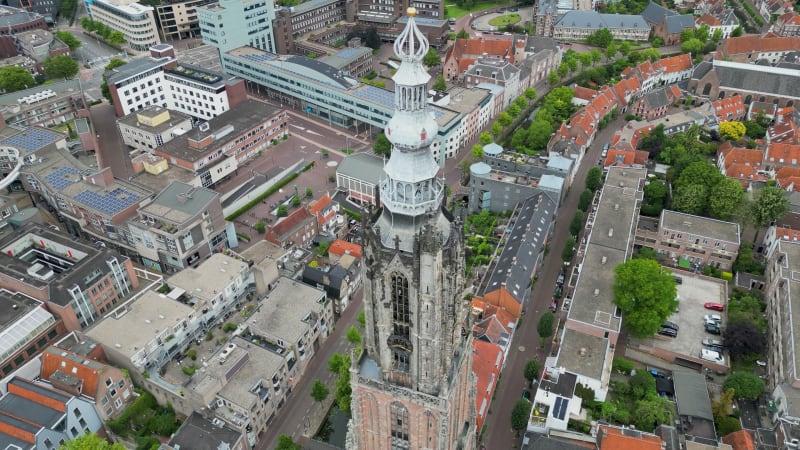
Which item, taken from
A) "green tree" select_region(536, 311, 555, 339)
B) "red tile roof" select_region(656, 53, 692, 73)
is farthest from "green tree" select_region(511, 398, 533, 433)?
"red tile roof" select_region(656, 53, 692, 73)

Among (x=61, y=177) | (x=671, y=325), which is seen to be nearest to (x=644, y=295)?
(x=671, y=325)

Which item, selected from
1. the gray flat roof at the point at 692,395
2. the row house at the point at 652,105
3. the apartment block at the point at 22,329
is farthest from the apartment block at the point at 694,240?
the apartment block at the point at 22,329

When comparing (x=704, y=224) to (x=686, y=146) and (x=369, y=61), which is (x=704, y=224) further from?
(x=369, y=61)

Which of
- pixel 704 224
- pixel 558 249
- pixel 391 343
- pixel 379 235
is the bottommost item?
pixel 558 249

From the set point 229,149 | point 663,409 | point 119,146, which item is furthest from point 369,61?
point 663,409

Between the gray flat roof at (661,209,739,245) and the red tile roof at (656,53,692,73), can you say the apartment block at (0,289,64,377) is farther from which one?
the red tile roof at (656,53,692,73)

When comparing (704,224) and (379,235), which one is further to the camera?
(704,224)

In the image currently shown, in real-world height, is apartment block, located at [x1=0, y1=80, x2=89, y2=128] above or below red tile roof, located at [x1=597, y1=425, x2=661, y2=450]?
above

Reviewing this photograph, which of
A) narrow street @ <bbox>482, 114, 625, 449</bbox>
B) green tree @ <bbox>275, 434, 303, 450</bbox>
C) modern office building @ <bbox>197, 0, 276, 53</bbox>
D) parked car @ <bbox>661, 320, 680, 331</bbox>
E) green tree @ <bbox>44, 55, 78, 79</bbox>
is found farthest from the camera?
modern office building @ <bbox>197, 0, 276, 53</bbox>
